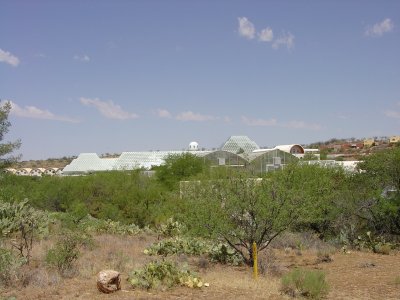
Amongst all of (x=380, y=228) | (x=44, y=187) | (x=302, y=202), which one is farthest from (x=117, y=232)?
(x=44, y=187)

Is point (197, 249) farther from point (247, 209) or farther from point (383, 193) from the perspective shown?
point (383, 193)

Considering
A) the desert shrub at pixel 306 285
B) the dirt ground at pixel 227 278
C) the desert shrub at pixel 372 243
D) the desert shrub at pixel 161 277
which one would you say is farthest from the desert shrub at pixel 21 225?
the desert shrub at pixel 372 243

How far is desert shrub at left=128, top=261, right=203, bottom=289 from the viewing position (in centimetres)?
1022

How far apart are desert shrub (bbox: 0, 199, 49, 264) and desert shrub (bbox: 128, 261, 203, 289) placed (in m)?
3.91

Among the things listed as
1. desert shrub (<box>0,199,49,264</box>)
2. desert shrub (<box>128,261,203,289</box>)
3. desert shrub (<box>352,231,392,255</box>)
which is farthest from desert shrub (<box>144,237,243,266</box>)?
desert shrub (<box>352,231,392,255</box>)

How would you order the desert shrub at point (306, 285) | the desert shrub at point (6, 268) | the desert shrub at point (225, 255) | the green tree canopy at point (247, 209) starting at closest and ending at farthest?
the desert shrub at point (306, 285) < the desert shrub at point (6, 268) < the green tree canopy at point (247, 209) < the desert shrub at point (225, 255)

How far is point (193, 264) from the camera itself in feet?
48.9

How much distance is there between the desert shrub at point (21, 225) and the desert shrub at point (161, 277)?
154 inches

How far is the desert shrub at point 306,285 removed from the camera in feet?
33.3

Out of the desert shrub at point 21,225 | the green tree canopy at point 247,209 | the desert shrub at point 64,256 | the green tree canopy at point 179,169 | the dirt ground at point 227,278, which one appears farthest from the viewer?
the green tree canopy at point 179,169

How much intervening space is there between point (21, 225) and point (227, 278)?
597 cm

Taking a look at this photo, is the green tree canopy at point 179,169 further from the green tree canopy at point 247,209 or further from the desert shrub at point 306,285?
the desert shrub at point 306,285

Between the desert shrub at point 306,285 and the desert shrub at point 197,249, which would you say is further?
the desert shrub at point 197,249

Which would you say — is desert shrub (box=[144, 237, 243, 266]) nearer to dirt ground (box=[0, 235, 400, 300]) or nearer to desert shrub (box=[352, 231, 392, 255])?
dirt ground (box=[0, 235, 400, 300])
